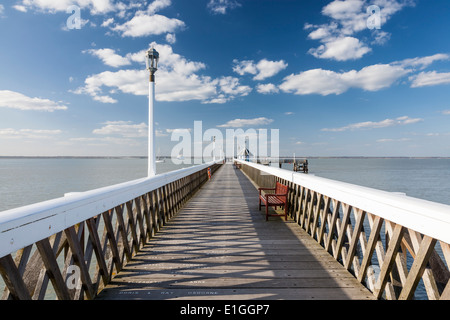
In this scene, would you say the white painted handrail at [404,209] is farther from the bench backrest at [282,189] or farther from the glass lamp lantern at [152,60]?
the glass lamp lantern at [152,60]

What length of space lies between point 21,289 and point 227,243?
2.64 m

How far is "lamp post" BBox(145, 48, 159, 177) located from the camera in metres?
4.62

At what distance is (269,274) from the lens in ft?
9.20

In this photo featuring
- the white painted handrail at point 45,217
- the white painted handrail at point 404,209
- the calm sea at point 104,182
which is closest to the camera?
the white painted handrail at point 45,217

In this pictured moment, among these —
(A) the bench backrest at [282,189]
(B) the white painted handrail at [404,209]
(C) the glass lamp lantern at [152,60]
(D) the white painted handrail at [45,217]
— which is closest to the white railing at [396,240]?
(B) the white painted handrail at [404,209]

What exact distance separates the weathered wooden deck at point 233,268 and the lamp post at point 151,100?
122 centimetres

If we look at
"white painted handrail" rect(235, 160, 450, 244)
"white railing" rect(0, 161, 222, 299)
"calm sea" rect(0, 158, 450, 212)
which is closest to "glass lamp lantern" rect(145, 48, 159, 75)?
"white railing" rect(0, 161, 222, 299)

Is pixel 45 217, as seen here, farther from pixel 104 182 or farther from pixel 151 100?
pixel 104 182

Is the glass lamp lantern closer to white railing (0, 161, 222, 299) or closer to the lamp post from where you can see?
the lamp post

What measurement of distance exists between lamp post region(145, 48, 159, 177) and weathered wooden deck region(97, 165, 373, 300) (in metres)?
1.22

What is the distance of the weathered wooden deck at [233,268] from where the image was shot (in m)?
2.42

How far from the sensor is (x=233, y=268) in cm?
295
